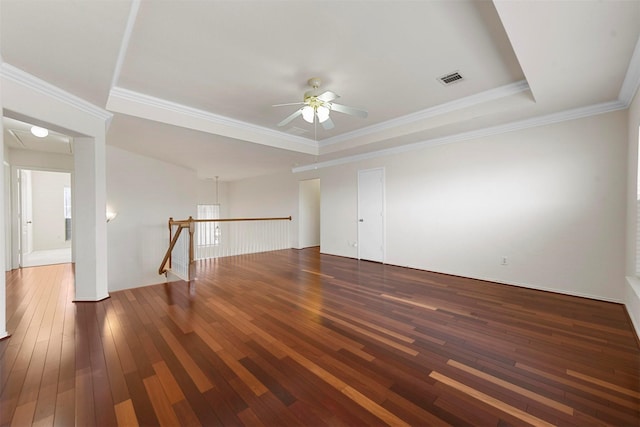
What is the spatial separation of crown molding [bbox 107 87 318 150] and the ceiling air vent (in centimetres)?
305

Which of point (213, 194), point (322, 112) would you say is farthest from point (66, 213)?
point (322, 112)

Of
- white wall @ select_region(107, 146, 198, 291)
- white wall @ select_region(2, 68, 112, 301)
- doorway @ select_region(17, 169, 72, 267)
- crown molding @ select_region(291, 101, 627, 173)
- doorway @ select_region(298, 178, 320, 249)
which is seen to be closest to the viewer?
white wall @ select_region(2, 68, 112, 301)

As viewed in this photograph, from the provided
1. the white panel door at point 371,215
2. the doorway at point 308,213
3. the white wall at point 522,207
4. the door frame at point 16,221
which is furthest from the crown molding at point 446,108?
the door frame at point 16,221

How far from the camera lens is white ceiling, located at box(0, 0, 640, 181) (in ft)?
6.19

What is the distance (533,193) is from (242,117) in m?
4.72

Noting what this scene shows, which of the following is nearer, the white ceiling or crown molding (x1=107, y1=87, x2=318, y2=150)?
the white ceiling

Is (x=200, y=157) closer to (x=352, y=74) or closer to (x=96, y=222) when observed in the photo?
(x=96, y=222)

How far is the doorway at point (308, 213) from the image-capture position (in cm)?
790

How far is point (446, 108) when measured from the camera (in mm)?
3848

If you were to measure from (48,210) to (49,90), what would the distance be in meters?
8.02

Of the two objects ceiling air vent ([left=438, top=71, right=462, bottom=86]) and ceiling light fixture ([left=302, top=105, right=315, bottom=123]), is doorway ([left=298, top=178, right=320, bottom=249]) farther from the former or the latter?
ceiling air vent ([left=438, top=71, right=462, bottom=86])

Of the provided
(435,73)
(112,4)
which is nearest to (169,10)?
(112,4)

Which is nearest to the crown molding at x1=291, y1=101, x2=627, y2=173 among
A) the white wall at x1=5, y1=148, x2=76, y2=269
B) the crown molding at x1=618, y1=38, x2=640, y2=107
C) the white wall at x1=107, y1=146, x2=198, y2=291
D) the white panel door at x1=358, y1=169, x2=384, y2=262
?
the crown molding at x1=618, y1=38, x2=640, y2=107

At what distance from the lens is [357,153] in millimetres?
5867
